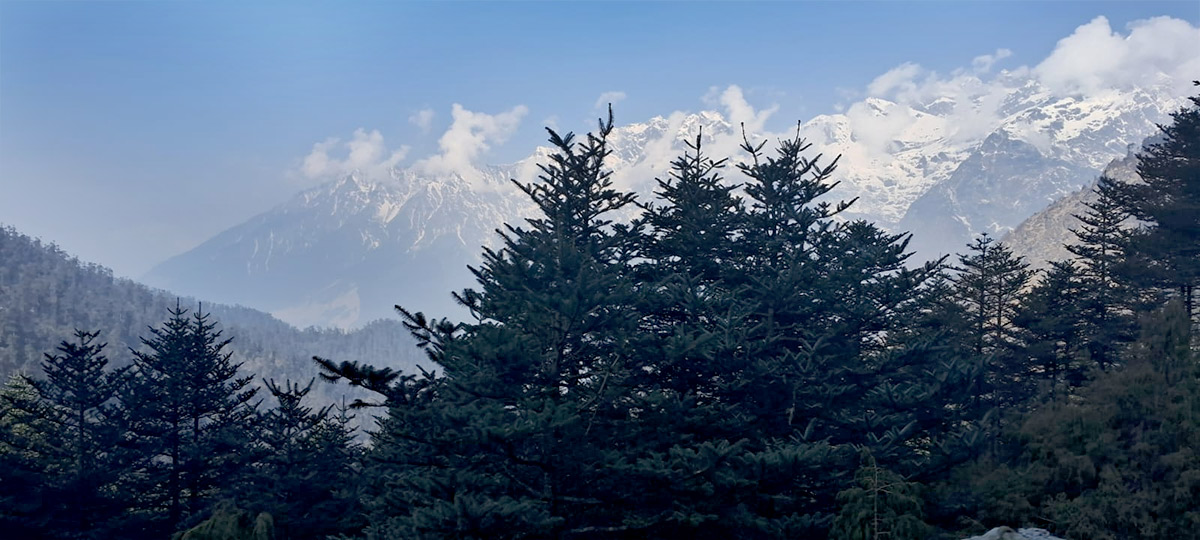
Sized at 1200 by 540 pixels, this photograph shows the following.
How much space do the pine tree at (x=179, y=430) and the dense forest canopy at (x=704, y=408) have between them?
0.60 ft

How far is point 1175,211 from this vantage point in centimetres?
3064

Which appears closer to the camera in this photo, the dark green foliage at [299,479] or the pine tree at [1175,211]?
the pine tree at [1175,211]

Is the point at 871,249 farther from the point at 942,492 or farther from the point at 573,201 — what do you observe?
the point at 573,201

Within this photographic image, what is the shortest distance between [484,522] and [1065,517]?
13.0 metres

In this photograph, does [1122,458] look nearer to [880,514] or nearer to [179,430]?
[880,514]

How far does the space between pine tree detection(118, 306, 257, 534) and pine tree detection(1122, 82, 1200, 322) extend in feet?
116

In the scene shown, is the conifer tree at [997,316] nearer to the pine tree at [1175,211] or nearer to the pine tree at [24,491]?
the pine tree at [1175,211]

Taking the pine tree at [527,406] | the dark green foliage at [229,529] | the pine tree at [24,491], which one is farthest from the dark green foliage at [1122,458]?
the pine tree at [24,491]

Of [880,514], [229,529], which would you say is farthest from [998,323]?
[229,529]

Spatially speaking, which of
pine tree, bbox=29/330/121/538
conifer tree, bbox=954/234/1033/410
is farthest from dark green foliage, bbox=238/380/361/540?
conifer tree, bbox=954/234/1033/410

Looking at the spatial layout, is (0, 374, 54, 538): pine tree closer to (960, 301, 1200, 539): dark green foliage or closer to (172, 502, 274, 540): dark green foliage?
(172, 502, 274, 540): dark green foliage

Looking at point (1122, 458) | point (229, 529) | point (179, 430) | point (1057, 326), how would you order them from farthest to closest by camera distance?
1. point (179, 430)
2. point (1057, 326)
3. point (1122, 458)
4. point (229, 529)

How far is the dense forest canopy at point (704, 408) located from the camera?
1773 cm

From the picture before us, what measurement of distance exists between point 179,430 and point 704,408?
24448 mm
